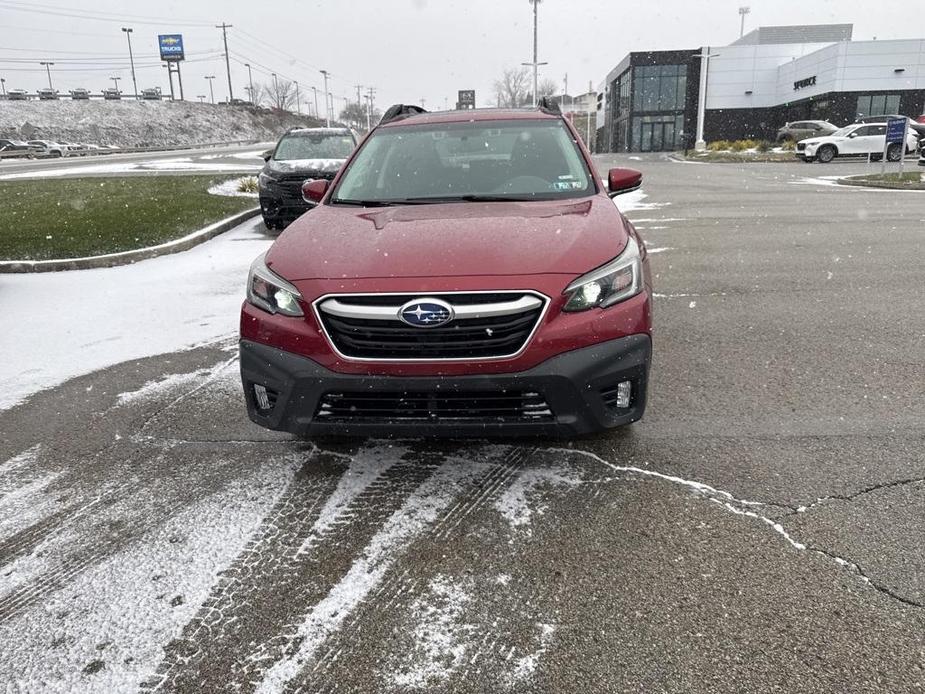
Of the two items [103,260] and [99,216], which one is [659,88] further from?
[103,260]

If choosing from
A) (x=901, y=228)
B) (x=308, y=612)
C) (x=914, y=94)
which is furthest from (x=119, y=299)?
(x=914, y=94)

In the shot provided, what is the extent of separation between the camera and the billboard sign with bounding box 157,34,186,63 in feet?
299

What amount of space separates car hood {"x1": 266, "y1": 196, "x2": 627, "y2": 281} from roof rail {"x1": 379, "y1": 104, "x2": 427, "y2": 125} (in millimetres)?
1784

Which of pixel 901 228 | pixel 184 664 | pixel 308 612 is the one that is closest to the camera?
pixel 184 664

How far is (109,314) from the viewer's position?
243 inches

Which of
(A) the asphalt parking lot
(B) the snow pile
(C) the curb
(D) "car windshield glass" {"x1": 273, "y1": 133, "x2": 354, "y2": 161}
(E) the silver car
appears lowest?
(A) the asphalt parking lot

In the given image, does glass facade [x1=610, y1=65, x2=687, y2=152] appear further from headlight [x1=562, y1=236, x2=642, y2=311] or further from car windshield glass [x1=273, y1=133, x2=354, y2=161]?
headlight [x1=562, y1=236, x2=642, y2=311]

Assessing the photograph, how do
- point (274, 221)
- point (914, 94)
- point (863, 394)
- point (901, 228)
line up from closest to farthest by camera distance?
1. point (863, 394)
2. point (901, 228)
3. point (274, 221)
4. point (914, 94)

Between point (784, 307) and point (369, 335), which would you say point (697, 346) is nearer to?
point (784, 307)

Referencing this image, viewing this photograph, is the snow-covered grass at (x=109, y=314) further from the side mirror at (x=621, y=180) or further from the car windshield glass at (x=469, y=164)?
the side mirror at (x=621, y=180)

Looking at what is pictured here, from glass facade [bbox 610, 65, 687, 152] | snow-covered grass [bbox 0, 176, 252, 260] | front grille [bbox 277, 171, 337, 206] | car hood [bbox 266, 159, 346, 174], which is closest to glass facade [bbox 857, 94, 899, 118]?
glass facade [bbox 610, 65, 687, 152]

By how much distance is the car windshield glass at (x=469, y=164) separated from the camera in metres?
3.95

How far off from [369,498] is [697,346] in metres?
2.98

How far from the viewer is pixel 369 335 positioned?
9.12ft
